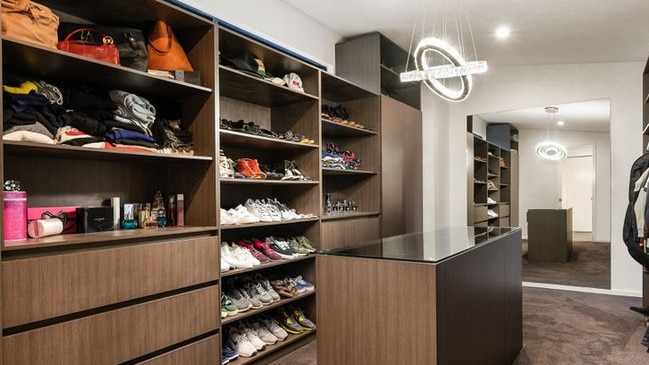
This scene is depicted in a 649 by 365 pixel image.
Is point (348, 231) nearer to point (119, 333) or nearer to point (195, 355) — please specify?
point (195, 355)

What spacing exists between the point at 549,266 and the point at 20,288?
18.2 feet

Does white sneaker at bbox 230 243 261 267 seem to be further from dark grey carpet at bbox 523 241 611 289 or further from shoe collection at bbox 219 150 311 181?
dark grey carpet at bbox 523 241 611 289

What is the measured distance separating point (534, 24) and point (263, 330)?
3575mm

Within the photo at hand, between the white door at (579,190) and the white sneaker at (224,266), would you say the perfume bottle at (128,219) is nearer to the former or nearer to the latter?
the white sneaker at (224,266)

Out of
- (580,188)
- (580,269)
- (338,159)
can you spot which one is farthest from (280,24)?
(580,269)

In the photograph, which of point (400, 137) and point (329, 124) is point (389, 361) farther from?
point (400, 137)

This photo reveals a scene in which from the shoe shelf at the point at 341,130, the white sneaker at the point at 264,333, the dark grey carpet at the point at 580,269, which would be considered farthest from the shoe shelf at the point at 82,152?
the dark grey carpet at the point at 580,269

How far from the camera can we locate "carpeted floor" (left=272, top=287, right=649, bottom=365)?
288 cm

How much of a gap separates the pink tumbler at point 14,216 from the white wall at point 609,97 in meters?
5.36

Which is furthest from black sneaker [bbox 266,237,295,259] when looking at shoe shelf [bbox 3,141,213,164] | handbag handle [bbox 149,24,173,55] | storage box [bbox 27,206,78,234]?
handbag handle [bbox 149,24,173,55]

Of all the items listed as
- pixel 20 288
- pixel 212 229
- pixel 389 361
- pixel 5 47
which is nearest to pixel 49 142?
pixel 5 47

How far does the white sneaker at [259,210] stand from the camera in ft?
9.68

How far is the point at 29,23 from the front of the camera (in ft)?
5.75

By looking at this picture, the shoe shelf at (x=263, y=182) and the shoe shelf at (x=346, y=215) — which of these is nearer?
the shoe shelf at (x=263, y=182)
